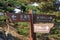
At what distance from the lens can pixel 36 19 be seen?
17.1ft

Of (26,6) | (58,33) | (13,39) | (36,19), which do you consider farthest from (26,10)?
(36,19)

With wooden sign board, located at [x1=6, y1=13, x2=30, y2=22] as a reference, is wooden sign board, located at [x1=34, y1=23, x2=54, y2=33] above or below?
below

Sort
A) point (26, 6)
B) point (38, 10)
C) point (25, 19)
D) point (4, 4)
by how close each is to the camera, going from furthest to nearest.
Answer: point (26, 6), point (4, 4), point (38, 10), point (25, 19)

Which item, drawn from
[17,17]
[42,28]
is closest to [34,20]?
[42,28]

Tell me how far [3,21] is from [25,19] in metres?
4.16

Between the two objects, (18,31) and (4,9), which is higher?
(4,9)

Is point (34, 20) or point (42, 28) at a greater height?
point (34, 20)

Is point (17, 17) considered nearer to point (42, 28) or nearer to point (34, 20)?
point (34, 20)

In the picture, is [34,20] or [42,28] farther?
[34,20]

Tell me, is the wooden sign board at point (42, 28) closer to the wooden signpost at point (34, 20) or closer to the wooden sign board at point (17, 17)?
the wooden signpost at point (34, 20)

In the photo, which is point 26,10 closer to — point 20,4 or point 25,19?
point 20,4

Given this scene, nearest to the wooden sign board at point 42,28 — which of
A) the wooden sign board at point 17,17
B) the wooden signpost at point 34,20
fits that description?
the wooden signpost at point 34,20

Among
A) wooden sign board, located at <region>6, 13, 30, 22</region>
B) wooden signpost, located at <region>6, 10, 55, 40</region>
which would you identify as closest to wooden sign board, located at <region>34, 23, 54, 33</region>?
wooden signpost, located at <region>6, 10, 55, 40</region>

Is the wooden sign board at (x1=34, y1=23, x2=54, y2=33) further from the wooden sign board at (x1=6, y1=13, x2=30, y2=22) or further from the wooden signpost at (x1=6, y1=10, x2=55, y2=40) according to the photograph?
the wooden sign board at (x1=6, y1=13, x2=30, y2=22)
